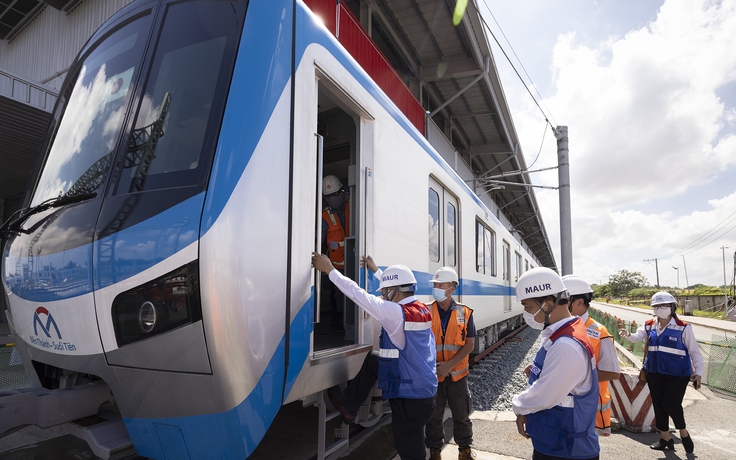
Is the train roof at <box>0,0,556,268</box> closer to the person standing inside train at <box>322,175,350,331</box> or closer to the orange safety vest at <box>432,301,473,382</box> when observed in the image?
the person standing inside train at <box>322,175,350,331</box>

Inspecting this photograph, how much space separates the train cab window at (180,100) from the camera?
236cm

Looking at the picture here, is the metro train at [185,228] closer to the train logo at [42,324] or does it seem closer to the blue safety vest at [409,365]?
the train logo at [42,324]

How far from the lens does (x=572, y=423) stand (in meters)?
2.29

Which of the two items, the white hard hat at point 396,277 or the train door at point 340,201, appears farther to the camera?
the train door at point 340,201

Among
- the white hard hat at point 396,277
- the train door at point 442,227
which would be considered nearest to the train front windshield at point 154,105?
the white hard hat at point 396,277

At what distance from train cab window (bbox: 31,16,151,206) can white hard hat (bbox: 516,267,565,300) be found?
8.13 ft

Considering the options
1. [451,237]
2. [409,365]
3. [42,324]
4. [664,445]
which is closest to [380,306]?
[409,365]

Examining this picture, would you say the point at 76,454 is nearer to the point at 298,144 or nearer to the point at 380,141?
the point at 298,144

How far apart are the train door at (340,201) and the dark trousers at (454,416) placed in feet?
3.76

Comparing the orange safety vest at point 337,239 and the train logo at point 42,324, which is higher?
the orange safety vest at point 337,239

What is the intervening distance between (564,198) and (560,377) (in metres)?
9.23

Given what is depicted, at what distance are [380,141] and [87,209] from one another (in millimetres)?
2159

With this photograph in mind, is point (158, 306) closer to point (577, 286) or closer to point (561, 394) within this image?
point (561, 394)

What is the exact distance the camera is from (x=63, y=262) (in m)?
2.50
